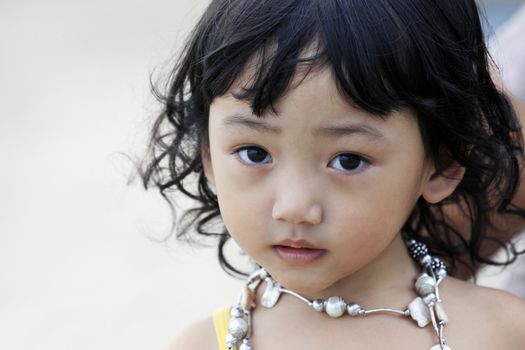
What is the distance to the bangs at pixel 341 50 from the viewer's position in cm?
176

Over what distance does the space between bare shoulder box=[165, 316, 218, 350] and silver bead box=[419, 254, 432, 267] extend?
448mm

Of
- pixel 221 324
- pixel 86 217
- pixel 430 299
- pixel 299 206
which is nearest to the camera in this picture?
pixel 299 206

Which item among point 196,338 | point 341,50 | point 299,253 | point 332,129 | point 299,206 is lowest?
point 196,338

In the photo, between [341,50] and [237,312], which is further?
[237,312]

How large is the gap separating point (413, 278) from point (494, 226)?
562 mm

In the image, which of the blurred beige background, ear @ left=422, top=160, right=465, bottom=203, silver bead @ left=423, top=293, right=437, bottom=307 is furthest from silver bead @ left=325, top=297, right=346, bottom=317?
the blurred beige background

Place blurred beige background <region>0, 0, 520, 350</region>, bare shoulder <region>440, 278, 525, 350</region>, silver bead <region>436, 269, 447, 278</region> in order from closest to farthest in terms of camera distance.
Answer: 1. bare shoulder <region>440, 278, 525, 350</region>
2. silver bead <region>436, 269, 447, 278</region>
3. blurred beige background <region>0, 0, 520, 350</region>

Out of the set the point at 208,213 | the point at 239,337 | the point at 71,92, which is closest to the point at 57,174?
the point at 71,92

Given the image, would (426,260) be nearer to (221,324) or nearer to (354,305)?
(354,305)

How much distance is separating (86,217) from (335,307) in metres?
2.90

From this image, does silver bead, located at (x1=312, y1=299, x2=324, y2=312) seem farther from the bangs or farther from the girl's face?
the bangs

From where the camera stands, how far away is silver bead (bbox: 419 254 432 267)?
2.06m

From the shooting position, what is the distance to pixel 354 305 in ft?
6.37

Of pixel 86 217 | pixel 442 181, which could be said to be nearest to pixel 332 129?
pixel 442 181
